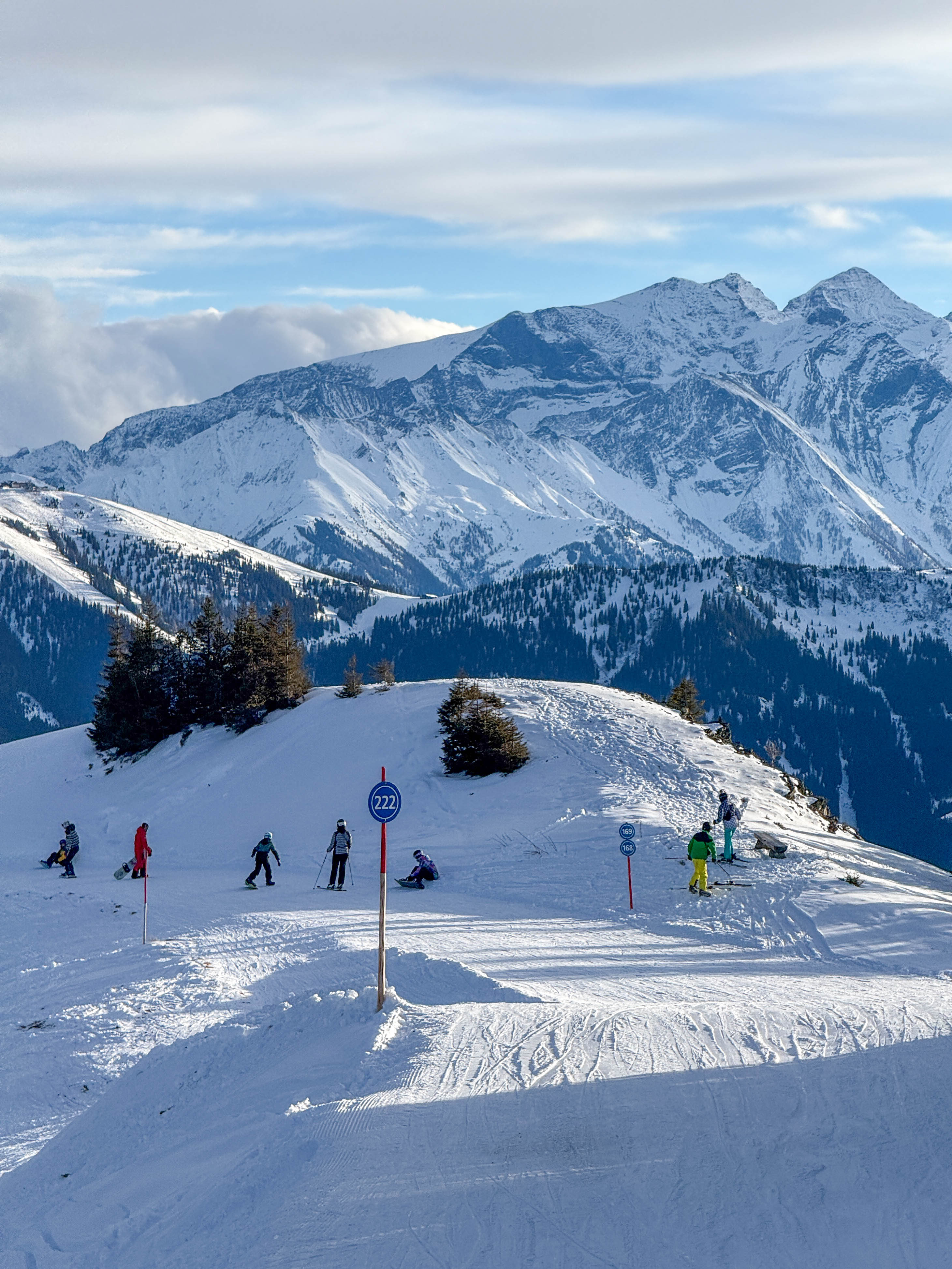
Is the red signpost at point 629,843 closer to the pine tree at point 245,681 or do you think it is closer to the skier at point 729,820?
the skier at point 729,820

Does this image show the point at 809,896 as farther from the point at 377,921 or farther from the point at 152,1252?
the point at 152,1252

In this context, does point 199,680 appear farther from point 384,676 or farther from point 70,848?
point 70,848

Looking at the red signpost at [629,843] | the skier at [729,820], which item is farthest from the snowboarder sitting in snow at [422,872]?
the skier at [729,820]

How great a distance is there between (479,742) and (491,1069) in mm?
22463

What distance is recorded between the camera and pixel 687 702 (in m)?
43.9

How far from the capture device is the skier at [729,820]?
25.3m

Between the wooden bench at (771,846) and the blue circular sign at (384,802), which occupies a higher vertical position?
the blue circular sign at (384,802)

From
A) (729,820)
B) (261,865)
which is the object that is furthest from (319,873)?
(729,820)

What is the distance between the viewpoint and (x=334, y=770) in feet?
118

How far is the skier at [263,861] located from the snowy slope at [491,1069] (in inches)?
30.0

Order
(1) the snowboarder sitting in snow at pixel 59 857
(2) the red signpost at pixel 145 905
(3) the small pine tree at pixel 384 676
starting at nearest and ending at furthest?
(2) the red signpost at pixel 145 905, (1) the snowboarder sitting in snow at pixel 59 857, (3) the small pine tree at pixel 384 676

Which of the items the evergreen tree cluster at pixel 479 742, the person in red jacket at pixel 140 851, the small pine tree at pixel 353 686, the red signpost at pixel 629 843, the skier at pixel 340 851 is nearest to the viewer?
the red signpost at pixel 629 843

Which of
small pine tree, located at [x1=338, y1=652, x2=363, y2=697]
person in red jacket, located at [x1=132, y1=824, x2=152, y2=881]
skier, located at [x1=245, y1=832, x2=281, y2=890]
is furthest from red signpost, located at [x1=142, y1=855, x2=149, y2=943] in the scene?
small pine tree, located at [x1=338, y1=652, x2=363, y2=697]

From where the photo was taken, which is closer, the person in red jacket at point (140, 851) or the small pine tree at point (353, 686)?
the person in red jacket at point (140, 851)
